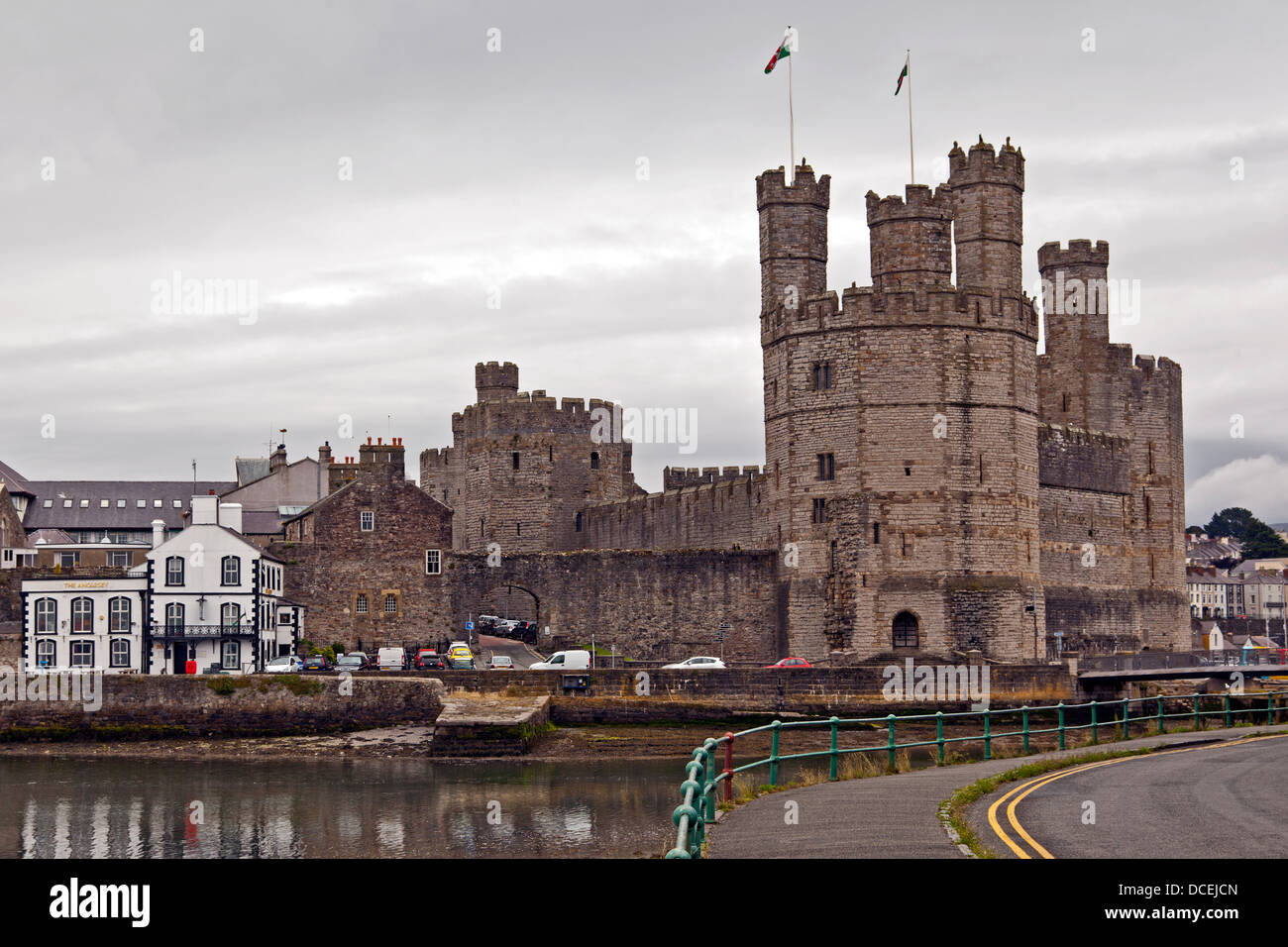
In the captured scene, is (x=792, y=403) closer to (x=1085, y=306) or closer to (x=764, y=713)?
(x=764, y=713)

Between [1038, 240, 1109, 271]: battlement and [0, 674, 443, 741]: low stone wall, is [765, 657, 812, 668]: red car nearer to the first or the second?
A: [0, 674, 443, 741]: low stone wall

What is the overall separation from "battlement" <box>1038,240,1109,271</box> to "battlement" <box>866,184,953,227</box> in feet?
41.5

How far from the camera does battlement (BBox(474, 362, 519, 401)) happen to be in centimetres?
6806

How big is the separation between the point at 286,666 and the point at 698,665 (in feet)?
39.7

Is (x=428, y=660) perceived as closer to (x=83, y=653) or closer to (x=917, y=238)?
(x=83, y=653)

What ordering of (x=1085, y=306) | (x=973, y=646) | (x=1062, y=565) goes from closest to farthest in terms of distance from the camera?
(x=973, y=646)
(x=1062, y=565)
(x=1085, y=306)

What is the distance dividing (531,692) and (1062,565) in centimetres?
2093

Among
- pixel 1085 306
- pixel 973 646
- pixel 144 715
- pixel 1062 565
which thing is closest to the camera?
pixel 144 715

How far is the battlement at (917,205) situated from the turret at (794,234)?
2837 millimetres

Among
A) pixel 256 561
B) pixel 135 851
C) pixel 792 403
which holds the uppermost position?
pixel 792 403
